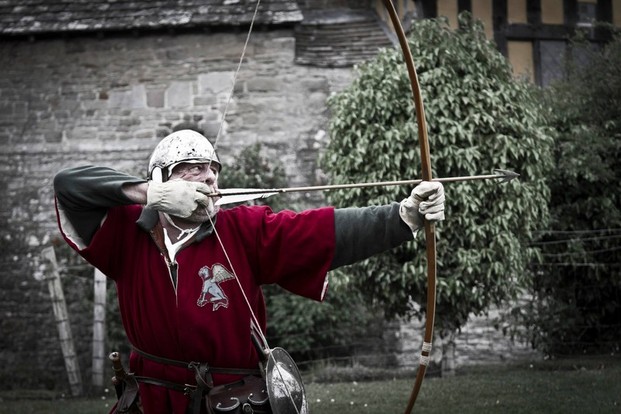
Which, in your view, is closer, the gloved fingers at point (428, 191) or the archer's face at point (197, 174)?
the gloved fingers at point (428, 191)

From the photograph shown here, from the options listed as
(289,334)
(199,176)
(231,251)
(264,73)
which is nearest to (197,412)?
(231,251)

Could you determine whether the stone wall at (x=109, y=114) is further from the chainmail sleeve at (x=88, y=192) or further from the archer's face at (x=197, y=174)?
the chainmail sleeve at (x=88, y=192)

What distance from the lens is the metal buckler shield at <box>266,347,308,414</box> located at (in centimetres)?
345

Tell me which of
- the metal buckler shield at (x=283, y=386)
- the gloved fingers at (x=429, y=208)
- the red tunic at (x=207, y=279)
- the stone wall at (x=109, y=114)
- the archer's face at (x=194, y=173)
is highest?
the archer's face at (x=194, y=173)

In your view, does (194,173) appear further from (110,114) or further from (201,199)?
(110,114)

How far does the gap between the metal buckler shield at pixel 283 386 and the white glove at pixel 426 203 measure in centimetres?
76

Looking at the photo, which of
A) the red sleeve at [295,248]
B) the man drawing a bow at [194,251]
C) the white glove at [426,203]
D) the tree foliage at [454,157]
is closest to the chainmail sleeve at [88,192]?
the man drawing a bow at [194,251]

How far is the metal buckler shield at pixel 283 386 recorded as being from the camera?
11.3ft

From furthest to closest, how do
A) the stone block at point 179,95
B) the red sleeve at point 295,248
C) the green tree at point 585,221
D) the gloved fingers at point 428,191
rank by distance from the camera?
the stone block at point 179,95
the green tree at point 585,221
the red sleeve at point 295,248
the gloved fingers at point 428,191

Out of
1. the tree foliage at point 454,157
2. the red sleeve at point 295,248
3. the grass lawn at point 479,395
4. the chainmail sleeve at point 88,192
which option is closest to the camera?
the chainmail sleeve at point 88,192

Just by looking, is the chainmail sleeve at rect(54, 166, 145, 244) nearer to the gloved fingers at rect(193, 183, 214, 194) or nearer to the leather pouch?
the gloved fingers at rect(193, 183, 214, 194)

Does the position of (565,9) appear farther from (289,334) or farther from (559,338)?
(289,334)

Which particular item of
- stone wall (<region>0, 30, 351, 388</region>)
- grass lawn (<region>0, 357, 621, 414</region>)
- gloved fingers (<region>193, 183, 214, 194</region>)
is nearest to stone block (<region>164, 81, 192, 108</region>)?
stone wall (<region>0, 30, 351, 388</region>)

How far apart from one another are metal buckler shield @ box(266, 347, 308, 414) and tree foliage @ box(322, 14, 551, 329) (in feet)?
13.4
